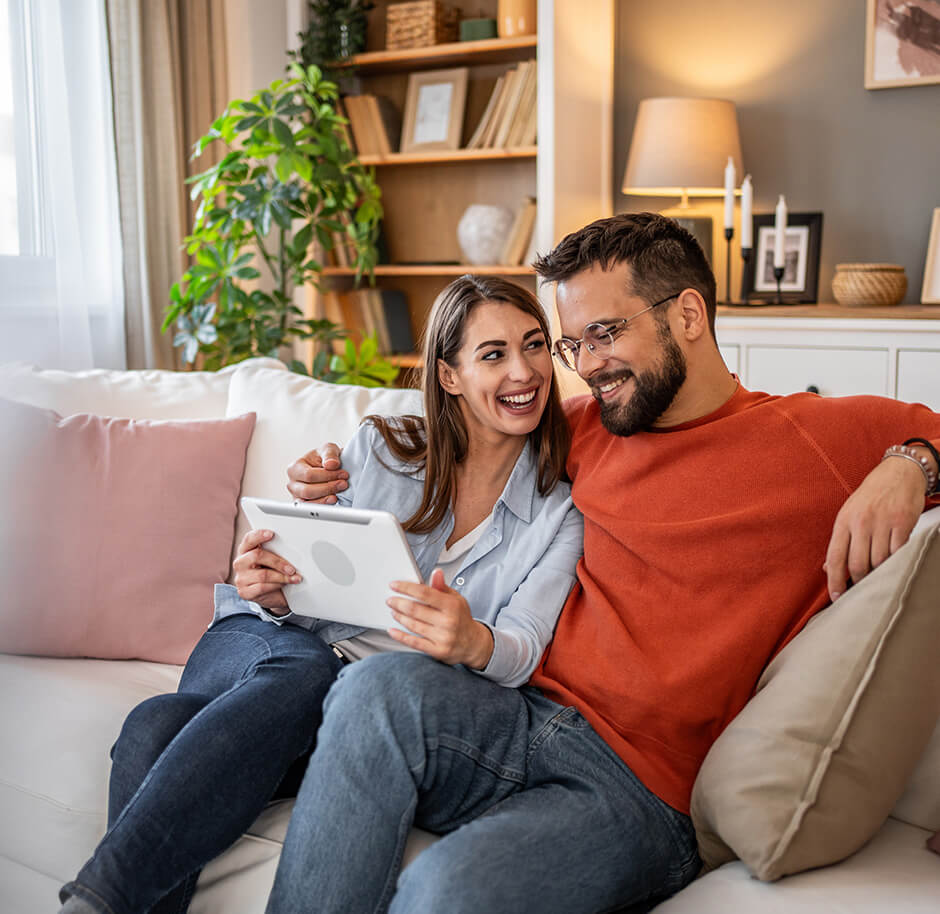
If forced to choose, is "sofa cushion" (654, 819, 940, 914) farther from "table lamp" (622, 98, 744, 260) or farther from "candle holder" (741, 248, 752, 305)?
"table lamp" (622, 98, 744, 260)

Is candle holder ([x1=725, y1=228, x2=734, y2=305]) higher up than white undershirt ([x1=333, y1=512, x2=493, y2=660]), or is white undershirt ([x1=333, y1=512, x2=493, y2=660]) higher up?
candle holder ([x1=725, y1=228, x2=734, y2=305])

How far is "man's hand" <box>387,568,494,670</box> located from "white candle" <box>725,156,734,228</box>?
218 centimetres

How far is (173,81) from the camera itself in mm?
3166

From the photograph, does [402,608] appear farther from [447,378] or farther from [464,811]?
[447,378]

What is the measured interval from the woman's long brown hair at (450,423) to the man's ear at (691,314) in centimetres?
21

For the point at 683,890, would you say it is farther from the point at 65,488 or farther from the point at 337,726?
the point at 65,488

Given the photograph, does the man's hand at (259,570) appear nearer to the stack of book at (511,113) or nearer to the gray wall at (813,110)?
the stack of book at (511,113)

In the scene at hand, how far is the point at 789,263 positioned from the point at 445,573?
2.22 metres

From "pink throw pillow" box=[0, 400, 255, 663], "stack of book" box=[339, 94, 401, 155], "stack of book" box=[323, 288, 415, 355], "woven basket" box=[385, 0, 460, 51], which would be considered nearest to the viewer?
"pink throw pillow" box=[0, 400, 255, 663]

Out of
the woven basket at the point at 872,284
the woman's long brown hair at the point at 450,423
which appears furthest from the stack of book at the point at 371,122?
the woman's long brown hair at the point at 450,423

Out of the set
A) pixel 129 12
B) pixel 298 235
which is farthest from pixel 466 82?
pixel 129 12

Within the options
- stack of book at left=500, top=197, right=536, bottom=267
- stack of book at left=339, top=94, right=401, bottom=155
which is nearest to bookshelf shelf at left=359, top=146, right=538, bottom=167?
stack of book at left=339, top=94, right=401, bottom=155

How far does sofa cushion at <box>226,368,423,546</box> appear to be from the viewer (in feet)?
6.26

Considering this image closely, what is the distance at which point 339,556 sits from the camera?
52.1 inches
